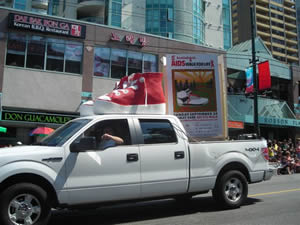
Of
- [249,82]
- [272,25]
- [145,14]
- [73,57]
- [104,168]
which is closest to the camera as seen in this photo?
[104,168]

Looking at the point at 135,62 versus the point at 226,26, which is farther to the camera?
the point at 226,26

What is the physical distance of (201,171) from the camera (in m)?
5.86

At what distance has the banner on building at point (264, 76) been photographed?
25.0 metres

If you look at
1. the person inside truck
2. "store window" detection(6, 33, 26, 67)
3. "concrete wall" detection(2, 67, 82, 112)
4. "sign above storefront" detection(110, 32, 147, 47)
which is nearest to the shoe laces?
the person inside truck

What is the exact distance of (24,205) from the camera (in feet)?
14.5

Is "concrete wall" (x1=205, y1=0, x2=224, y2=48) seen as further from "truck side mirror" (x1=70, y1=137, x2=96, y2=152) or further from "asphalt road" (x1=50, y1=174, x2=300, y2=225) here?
"truck side mirror" (x1=70, y1=137, x2=96, y2=152)

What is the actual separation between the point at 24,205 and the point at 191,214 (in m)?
3.08

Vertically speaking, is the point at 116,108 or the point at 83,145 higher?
the point at 116,108

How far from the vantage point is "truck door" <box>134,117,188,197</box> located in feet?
17.4

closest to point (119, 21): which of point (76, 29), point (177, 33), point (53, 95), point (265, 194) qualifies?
point (177, 33)

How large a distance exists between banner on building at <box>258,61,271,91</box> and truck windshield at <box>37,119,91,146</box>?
2248 cm

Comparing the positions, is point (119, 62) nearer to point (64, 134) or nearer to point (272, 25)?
point (64, 134)

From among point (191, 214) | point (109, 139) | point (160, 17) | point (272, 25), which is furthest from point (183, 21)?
point (272, 25)

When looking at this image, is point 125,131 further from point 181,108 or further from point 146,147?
point 181,108
